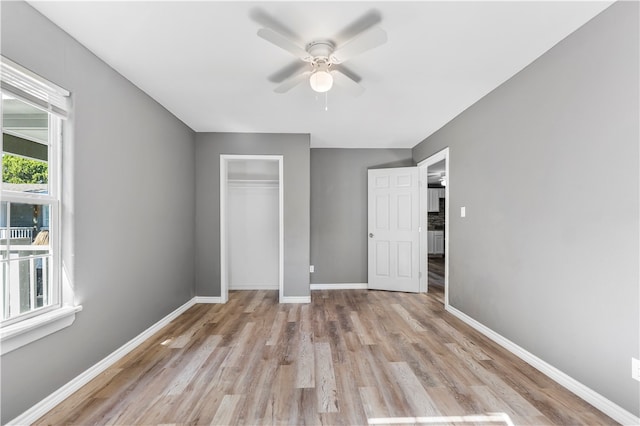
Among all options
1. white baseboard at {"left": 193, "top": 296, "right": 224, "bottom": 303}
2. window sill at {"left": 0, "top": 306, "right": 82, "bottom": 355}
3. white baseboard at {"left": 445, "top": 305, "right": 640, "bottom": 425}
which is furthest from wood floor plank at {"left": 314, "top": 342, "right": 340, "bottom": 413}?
white baseboard at {"left": 193, "top": 296, "right": 224, "bottom": 303}

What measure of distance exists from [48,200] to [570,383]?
11.9 ft

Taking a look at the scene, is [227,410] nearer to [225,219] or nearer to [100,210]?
[100,210]

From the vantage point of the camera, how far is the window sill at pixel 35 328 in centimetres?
159

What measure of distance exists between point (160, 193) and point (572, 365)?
383 cm

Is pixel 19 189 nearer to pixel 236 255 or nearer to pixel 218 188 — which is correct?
pixel 218 188

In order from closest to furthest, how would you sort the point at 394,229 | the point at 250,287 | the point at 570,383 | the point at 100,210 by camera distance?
1. the point at 570,383
2. the point at 100,210
3. the point at 394,229
4. the point at 250,287

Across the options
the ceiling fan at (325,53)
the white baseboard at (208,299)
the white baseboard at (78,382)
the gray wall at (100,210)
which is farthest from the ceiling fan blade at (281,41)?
the white baseboard at (208,299)

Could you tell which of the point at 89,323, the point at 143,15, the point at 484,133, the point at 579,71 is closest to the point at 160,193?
the point at 89,323

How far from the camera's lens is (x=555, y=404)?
6.27ft

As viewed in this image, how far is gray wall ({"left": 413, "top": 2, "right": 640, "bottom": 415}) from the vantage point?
1.73 metres

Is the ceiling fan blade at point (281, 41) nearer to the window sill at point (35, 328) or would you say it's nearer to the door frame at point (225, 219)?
the window sill at point (35, 328)

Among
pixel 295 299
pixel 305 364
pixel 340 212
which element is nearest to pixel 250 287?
pixel 295 299

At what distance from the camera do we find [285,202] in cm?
425

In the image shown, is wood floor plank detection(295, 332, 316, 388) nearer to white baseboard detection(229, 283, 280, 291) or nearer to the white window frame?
the white window frame
